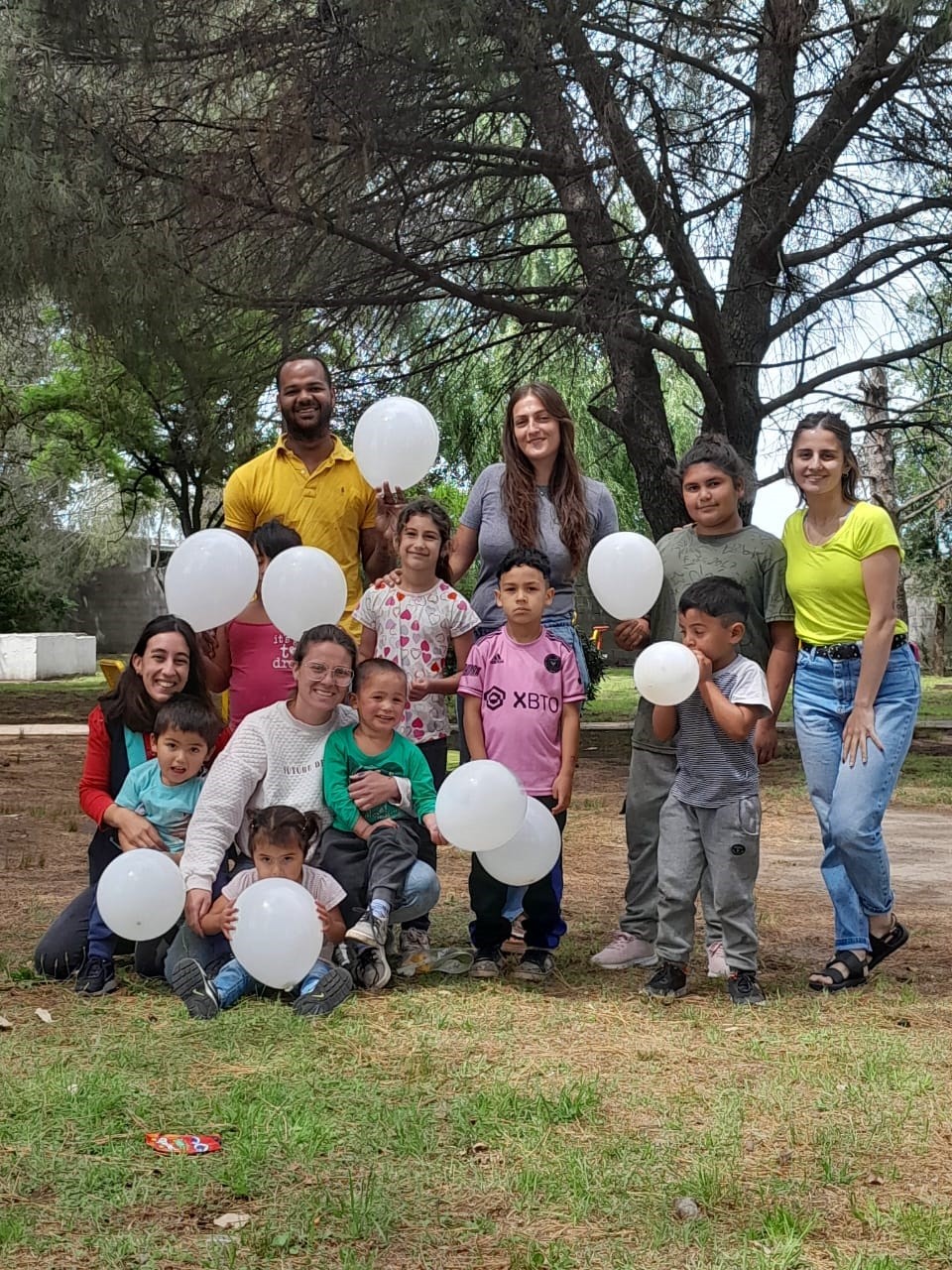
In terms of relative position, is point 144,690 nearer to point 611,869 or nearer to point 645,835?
point 645,835

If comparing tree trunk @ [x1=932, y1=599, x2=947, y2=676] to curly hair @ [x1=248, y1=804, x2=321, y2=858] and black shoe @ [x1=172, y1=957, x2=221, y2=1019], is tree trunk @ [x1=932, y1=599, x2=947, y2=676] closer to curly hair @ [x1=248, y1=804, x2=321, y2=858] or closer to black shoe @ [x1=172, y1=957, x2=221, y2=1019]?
curly hair @ [x1=248, y1=804, x2=321, y2=858]

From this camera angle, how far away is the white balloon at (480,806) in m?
3.65

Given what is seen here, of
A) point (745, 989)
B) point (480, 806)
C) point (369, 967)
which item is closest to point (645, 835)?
point (745, 989)

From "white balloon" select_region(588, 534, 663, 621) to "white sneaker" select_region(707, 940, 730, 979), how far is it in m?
1.01

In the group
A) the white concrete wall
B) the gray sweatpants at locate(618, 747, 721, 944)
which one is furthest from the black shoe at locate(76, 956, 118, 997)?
the white concrete wall

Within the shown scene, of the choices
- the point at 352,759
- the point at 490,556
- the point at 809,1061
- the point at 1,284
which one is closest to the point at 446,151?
the point at 1,284

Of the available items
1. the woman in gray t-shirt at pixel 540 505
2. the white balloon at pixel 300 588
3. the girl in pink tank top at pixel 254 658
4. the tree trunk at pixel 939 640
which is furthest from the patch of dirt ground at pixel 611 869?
the tree trunk at pixel 939 640

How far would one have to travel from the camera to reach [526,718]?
13.5ft

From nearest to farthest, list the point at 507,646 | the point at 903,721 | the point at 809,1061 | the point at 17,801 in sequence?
the point at 809,1061 → the point at 903,721 → the point at 507,646 → the point at 17,801

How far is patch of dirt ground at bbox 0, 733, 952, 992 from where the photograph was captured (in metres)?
4.59

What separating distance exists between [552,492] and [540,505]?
57mm

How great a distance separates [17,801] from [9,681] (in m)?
12.9

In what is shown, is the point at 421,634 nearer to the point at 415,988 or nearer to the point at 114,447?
the point at 415,988

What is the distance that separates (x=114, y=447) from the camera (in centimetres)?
1958
